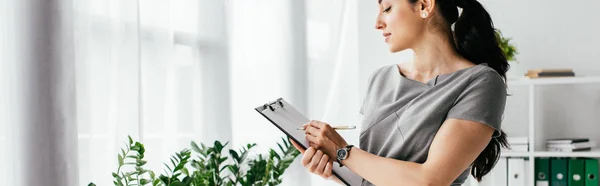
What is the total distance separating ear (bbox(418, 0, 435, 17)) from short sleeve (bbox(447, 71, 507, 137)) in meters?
0.18

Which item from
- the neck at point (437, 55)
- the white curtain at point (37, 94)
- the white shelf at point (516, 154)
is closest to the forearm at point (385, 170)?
the neck at point (437, 55)

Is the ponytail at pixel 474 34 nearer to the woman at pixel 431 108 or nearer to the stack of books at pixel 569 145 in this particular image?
the woman at pixel 431 108

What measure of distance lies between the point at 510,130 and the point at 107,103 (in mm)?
3134

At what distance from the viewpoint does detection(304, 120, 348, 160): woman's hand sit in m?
1.59

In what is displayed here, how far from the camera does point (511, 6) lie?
14.5ft

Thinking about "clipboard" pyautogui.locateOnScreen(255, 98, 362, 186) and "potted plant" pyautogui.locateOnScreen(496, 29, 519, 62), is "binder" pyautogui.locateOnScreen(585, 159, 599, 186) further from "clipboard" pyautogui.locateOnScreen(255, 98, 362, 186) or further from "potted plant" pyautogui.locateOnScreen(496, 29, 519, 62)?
"clipboard" pyautogui.locateOnScreen(255, 98, 362, 186)

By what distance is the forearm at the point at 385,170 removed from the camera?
148 cm

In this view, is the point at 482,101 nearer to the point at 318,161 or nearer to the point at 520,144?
the point at 318,161

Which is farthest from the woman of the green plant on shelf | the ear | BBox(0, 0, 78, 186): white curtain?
BBox(0, 0, 78, 186): white curtain

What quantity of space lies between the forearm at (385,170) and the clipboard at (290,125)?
0.18 feet

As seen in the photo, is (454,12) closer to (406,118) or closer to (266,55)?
(406,118)

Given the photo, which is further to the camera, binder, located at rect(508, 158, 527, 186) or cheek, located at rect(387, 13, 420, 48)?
Result: binder, located at rect(508, 158, 527, 186)

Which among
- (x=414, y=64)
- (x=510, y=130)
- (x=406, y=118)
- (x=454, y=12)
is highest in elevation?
(x=454, y=12)

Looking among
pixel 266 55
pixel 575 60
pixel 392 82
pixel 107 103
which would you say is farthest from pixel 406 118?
pixel 575 60
